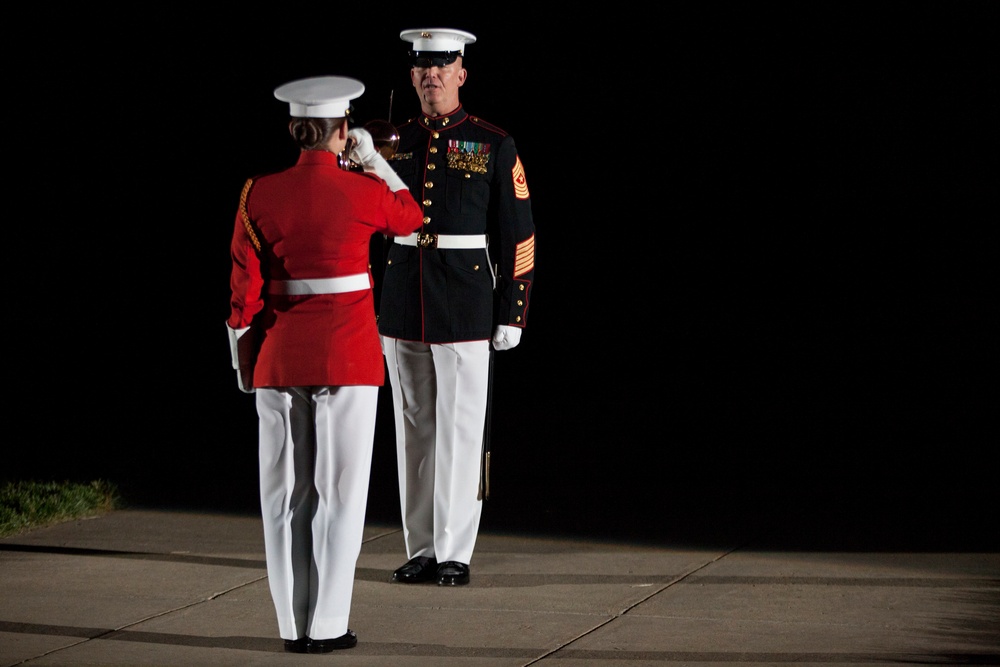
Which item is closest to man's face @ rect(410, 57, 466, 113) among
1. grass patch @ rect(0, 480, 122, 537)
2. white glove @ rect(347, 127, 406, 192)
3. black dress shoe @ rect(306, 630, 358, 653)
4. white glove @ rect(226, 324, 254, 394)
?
white glove @ rect(347, 127, 406, 192)

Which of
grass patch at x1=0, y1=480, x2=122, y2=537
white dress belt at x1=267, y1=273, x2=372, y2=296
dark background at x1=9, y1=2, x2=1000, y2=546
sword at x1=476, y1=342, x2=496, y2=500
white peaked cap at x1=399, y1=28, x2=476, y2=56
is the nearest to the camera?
white dress belt at x1=267, y1=273, x2=372, y2=296

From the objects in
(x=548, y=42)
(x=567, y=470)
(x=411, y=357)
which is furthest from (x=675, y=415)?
(x=411, y=357)

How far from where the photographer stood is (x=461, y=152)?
576 cm

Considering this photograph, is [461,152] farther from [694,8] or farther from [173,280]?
[173,280]

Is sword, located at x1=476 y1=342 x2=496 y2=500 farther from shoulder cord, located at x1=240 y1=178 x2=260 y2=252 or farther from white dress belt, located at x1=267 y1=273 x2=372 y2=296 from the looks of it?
shoulder cord, located at x1=240 y1=178 x2=260 y2=252

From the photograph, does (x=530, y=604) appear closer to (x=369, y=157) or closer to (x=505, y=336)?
(x=505, y=336)

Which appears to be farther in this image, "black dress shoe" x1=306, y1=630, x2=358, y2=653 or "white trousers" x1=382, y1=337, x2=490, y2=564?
"white trousers" x1=382, y1=337, x2=490, y2=564

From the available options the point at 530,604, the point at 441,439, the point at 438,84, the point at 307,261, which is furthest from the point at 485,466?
the point at 307,261

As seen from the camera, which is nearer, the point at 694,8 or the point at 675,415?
the point at 675,415

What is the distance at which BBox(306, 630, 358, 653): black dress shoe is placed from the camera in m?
4.81

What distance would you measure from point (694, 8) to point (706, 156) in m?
1.03

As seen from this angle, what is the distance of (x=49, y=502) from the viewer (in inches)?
273

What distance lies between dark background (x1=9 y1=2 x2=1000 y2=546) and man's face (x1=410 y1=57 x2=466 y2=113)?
3490 mm

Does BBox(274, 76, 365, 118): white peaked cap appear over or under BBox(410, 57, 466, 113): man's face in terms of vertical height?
over
